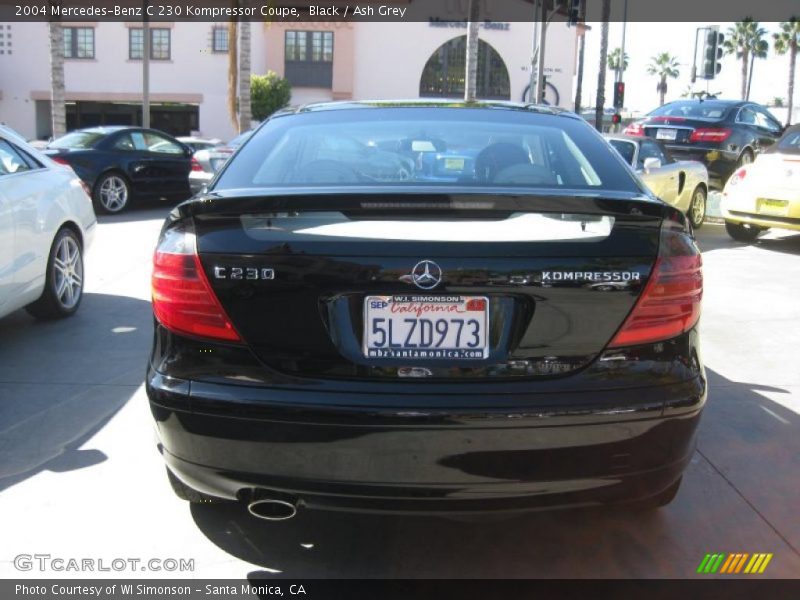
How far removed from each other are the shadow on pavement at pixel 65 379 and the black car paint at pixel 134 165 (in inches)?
273

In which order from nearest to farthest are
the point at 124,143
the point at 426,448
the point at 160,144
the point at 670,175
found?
the point at 426,448 < the point at 670,175 < the point at 124,143 < the point at 160,144

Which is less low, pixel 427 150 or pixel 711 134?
pixel 427 150

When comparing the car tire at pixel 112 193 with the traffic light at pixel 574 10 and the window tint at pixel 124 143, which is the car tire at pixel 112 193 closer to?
the window tint at pixel 124 143

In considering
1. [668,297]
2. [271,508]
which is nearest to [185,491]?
[271,508]

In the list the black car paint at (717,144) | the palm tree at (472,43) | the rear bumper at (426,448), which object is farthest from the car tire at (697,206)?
the palm tree at (472,43)

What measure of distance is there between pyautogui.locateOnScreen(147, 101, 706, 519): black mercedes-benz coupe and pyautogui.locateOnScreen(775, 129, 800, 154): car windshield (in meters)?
8.58

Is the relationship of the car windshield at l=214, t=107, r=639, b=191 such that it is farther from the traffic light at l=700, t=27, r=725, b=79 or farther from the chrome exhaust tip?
the traffic light at l=700, t=27, r=725, b=79

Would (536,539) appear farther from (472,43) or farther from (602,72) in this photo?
(602,72)

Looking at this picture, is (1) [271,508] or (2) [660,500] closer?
(1) [271,508]

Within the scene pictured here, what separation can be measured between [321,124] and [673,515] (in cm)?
220

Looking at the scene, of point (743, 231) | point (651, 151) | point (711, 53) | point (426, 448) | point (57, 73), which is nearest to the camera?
point (426, 448)

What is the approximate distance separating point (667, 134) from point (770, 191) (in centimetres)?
541

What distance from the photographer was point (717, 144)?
15.1m

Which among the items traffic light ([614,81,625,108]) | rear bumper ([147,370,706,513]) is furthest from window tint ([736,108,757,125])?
rear bumper ([147,370,706,513])
